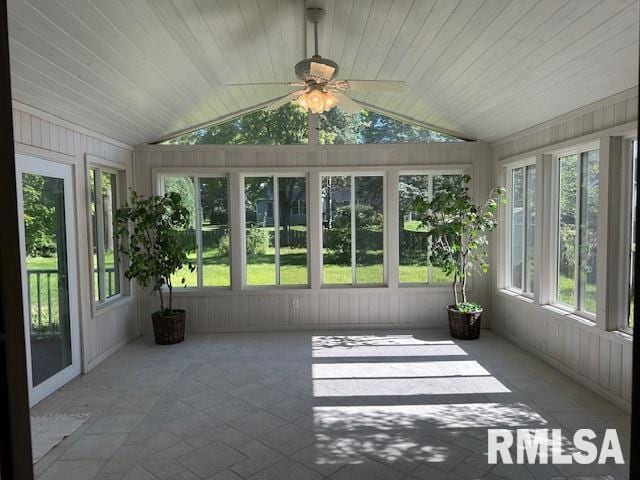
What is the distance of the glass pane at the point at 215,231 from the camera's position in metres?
6.27

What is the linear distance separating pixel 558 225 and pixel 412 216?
1973 mm

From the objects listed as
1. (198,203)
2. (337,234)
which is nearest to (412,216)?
(337,234)

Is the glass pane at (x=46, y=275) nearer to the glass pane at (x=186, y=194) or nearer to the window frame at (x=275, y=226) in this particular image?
the glass pane at (x=186, y=194)

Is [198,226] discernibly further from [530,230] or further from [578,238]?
[578,238]

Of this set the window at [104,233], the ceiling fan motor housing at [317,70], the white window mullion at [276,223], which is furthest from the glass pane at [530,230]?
the window at [104,233]

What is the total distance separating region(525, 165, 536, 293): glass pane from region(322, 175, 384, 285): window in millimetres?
1902

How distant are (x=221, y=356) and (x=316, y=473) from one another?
263 cm

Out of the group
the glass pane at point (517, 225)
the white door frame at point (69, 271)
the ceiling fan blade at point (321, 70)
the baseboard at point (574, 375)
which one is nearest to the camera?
the ceiling fan blade at point (321, 70)

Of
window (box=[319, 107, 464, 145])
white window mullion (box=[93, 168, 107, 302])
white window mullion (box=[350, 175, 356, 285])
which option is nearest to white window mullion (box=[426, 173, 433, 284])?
window (box=[319, 107, 464, 145])

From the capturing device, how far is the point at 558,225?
4.77 m

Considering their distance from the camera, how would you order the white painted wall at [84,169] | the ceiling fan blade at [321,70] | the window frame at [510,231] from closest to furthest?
the ceiling fan blade at [321,70], the white painted wall at [84,169], the window frame at [510,231]

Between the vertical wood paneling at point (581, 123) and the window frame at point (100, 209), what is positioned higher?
the vertical wood paneling at point (581, 123)

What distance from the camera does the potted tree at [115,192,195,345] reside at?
5.37 m
